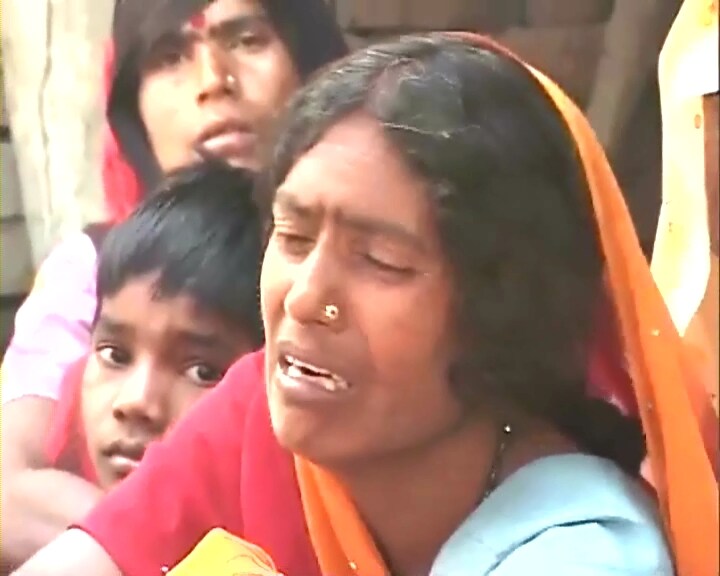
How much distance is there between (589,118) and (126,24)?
269 millimetres

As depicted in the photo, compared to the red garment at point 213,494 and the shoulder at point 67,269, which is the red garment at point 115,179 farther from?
the red garment at point 213,494

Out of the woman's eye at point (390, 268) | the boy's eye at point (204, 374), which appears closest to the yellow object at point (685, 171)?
the woman's eye at point (390, 268)

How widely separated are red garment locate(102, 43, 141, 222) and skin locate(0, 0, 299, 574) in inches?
1.2

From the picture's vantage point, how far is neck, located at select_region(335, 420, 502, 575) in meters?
0.54

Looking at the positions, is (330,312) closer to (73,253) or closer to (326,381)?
(326,381)

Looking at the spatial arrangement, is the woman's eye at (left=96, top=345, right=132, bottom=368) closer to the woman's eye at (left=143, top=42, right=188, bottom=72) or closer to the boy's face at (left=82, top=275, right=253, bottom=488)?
the boy's face at (left=82, top=275, right=253, bottom=488)

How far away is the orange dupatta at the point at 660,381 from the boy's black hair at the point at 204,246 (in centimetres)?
19

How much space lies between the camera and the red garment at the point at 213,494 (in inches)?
24.0

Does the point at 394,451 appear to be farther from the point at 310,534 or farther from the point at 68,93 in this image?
the point at 68,93

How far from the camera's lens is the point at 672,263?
2.01 ft

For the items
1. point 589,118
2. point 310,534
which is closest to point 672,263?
point 589,118

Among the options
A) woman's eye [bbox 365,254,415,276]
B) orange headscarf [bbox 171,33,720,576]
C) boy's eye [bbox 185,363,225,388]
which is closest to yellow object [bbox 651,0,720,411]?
orange headscarf [bbox 171,33,720,576]

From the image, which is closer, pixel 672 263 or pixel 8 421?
pixel 672 263

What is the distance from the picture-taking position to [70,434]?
740 mm
